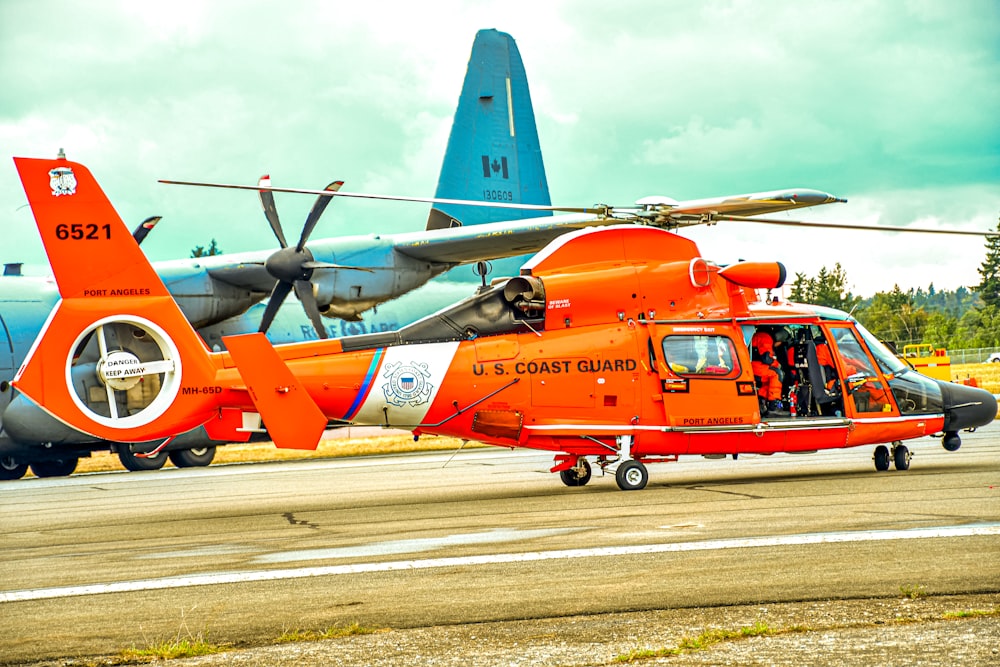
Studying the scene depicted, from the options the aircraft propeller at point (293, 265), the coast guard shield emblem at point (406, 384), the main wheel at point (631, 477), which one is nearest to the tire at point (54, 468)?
the aircraft propeller at point (293, 265)

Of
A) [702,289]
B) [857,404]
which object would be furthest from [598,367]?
[857,404]

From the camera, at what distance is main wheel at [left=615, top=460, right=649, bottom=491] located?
12.8m

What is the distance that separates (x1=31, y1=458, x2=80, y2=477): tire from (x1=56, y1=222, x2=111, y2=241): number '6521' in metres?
12.9

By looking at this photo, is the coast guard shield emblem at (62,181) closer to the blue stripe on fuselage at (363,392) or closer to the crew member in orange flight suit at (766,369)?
the blue stripe on fuselage at (363,392)

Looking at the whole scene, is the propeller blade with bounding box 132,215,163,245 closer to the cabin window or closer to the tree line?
the cabin window

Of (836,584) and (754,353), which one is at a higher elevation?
(754,353)

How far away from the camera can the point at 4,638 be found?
239 inches

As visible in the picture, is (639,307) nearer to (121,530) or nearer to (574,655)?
(121,530)

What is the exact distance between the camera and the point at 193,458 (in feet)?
80.2

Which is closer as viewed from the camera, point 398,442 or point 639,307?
point 639,307

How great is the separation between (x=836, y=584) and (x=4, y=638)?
5023mm

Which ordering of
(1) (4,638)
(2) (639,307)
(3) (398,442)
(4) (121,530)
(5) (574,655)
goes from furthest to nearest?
(3) (398,442) < (2) (639,307) < (4) (121,530) < (1) (4,638) < (5) (574,655)

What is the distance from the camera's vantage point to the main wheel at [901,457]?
14391 millimetres

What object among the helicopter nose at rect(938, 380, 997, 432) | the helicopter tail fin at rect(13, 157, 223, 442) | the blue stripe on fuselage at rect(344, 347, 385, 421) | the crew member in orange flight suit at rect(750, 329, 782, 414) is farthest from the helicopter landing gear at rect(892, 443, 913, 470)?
the helicopter tail fin at rect(13, 157, 223, 442)
